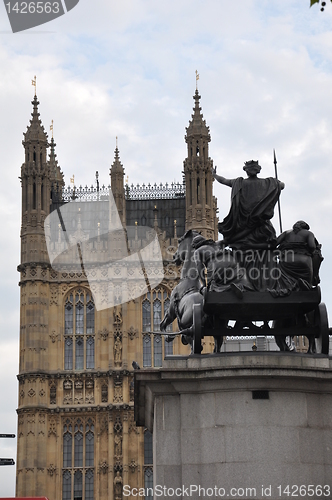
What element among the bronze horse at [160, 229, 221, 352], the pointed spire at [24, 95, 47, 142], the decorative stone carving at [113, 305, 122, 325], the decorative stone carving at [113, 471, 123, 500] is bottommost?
the decorative stone carving at [113, 471, 123, 500]

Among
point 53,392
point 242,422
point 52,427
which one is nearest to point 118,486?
point 52,427

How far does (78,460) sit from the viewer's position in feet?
174

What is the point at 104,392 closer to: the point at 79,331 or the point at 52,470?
the point at 79,331

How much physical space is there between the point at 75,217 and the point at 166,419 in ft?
147

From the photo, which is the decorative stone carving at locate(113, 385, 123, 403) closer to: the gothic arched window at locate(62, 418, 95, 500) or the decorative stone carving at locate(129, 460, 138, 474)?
the gothic arched window at locate(62, 418, 95, 500)

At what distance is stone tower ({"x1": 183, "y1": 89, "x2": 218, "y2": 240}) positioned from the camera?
55.8m

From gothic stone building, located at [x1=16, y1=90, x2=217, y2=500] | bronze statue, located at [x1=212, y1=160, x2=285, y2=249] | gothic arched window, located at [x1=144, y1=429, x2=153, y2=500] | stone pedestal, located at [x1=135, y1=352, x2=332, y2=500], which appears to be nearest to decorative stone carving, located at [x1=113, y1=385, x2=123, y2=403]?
gothic stone building, located at [x1=16, y1=90, x2=217, y2=500]

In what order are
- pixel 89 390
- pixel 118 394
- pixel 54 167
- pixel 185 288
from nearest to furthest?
pixel 185 288
pixel 118 394
pixel 89 390
pixel 54 167

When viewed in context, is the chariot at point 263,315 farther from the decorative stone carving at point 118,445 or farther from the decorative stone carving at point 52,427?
the decorative stone carving at point 52,427

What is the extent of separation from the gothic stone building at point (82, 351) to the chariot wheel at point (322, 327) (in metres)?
38.6

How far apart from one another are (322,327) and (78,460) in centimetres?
4061

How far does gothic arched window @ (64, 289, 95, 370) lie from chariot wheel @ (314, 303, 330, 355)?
41125 millimetres

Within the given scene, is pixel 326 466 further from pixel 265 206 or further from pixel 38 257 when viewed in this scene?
pixel 38 257

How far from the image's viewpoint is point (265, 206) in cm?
1434
